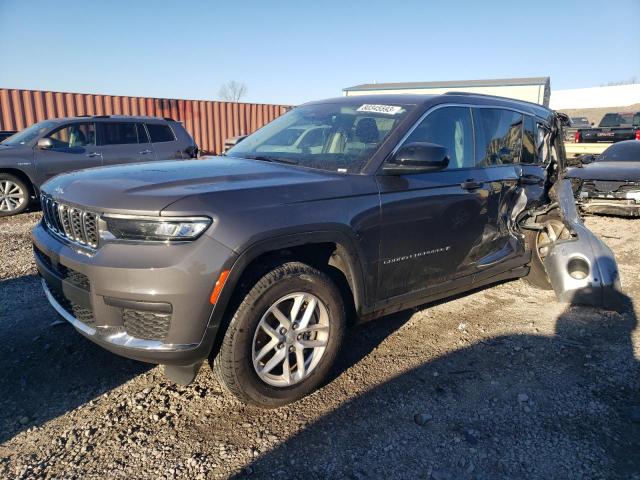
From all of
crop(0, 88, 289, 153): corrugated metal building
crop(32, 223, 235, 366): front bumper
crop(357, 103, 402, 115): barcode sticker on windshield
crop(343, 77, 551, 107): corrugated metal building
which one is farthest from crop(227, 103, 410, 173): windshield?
crop(343, 77, 551, 107): corrugated metal building

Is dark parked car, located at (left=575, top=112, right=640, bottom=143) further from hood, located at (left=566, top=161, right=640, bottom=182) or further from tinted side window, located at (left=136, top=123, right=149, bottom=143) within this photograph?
tinted side window, located at (left=136, top=123, right=149, bottom=143)

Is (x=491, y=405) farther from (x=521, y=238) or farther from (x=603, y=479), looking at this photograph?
(x=521, y=238)

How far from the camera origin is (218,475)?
7.37ft

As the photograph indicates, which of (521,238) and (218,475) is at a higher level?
(521,238)

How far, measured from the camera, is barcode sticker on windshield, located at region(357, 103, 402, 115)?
3.42 meters

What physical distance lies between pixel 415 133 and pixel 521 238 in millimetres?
1744

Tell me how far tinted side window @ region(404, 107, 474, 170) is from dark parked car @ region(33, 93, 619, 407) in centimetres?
1

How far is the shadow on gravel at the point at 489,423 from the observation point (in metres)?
2.33

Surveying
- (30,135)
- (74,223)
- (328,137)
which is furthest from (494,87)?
(74,223)

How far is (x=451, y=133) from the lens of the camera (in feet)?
11.9

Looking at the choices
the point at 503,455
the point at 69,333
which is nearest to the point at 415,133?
the point at 503,455

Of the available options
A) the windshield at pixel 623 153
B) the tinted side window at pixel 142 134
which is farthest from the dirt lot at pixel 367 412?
→ the windshield at pixel 623 153

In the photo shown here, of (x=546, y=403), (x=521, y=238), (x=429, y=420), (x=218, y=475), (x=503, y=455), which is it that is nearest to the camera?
(x=218, y=475)

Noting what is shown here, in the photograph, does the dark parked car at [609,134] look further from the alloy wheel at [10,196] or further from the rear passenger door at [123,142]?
the alloy wheel at [10,196]
